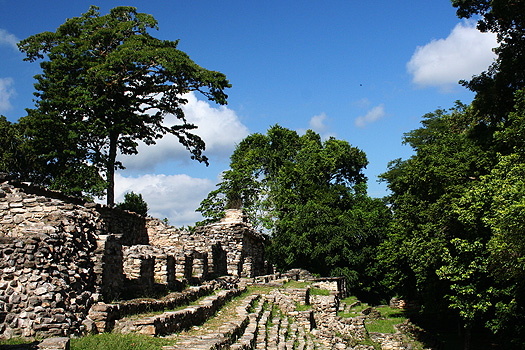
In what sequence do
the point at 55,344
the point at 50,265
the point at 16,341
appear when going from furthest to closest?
A: the point at 50,265 < the point at 16,341 < the point at 55,344

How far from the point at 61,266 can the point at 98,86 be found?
13.6m

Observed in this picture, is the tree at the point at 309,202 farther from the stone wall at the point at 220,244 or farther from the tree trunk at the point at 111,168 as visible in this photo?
the tree trunk at the point at 111,168

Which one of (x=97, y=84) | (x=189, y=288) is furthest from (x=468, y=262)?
(x=97, y=84)

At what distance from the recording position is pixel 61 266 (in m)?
8.70

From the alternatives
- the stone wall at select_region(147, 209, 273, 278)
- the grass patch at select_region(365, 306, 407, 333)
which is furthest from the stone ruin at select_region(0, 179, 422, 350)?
the grass patch at select_region(365, 306, 407, 333)

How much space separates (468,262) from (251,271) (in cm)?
1084

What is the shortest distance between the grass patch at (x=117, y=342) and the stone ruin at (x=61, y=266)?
535 millimetres

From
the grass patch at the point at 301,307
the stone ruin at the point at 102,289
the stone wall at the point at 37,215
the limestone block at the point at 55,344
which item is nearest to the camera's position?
the limestone block at the point at 55,344

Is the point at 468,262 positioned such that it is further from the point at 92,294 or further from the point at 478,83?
the point at 92,294

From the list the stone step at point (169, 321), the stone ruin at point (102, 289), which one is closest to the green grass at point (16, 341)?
the stone ruin at point (102, 289)

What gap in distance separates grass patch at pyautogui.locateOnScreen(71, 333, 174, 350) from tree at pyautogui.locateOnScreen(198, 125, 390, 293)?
25.7 m

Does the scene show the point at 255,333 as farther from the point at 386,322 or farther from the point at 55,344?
the point at 386,322

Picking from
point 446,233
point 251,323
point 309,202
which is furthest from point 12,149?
point 446,233

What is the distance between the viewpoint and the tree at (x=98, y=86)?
2034 centimetres
